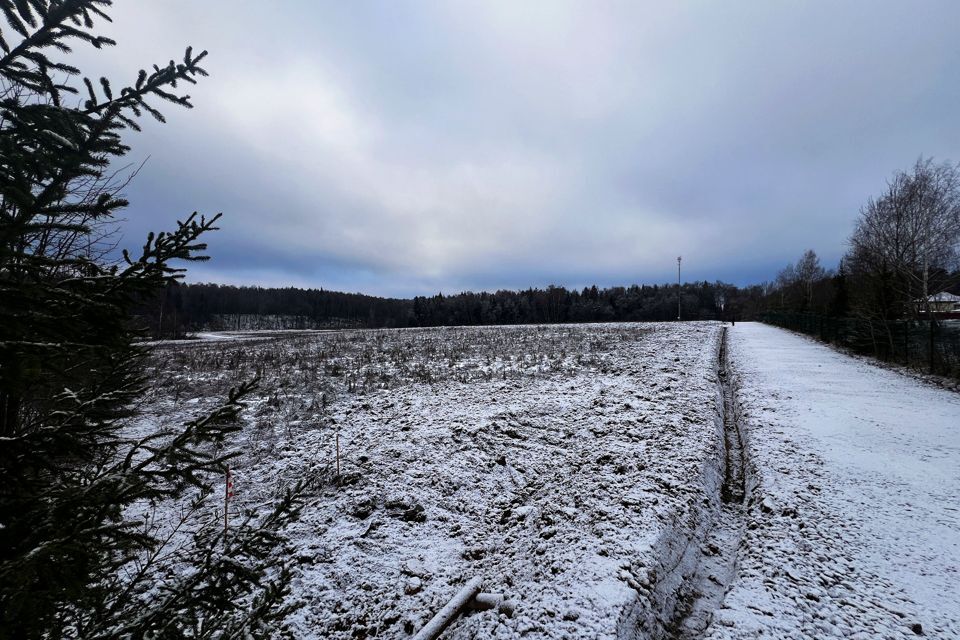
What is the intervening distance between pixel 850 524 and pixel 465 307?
91.5 meters

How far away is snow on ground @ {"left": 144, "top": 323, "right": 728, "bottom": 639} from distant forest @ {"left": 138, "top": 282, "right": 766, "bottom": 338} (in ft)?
246

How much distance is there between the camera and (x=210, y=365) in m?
17.0

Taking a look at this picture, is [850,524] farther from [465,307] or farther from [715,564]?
[465,307]

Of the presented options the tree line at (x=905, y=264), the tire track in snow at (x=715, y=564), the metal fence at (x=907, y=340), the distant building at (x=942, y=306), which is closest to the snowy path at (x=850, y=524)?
the tire track in snow at (x=715, y=564)

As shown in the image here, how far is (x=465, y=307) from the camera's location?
95.7 m

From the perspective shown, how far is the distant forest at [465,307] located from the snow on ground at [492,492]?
7495 centimetres

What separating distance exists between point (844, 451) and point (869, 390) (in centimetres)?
721

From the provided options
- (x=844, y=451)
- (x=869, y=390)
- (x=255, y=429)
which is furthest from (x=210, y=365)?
(x=869, y=390)

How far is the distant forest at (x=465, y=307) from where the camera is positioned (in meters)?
85.9

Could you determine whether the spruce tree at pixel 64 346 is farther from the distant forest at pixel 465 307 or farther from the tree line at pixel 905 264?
the distant forest at pixel 465 307

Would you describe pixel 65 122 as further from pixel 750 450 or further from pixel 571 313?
pixel 571 313

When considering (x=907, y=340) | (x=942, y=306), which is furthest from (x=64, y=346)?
(x=942, y=306)

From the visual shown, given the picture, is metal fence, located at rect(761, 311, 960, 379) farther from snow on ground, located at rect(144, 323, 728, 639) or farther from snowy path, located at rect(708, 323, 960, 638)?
snow on ground, located at rect(144, 323, 728, 639)

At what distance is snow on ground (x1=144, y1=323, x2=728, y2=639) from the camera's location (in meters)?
4.00
